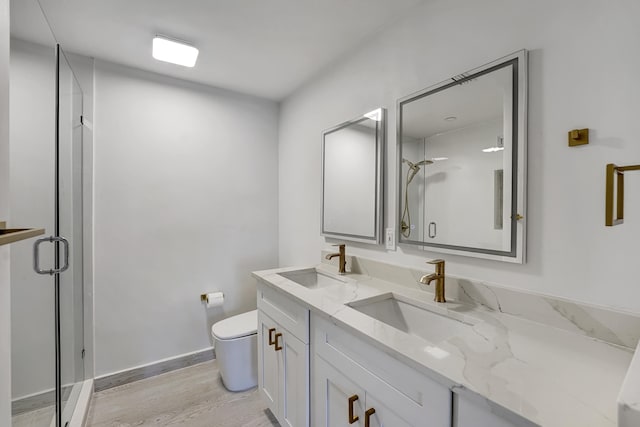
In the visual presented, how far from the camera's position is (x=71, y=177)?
1.71m

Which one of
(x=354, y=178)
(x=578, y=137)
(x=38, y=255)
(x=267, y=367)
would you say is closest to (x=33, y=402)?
(x=38, y=255)

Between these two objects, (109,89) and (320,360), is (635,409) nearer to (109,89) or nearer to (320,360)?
(320,360)

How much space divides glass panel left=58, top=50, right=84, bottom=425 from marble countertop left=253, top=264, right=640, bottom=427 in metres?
1.50

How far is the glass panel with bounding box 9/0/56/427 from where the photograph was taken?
1.06 meters

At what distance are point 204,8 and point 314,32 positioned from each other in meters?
0.61

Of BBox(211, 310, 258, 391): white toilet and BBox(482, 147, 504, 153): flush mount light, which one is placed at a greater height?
BBox(482, 147, 504, 153): flush mount light

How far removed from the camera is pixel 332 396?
113 cm

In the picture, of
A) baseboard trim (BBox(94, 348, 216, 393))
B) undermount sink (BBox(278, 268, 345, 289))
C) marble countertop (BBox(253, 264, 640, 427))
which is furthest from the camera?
baseboard trim (BBox(94, 348, 216, 393))

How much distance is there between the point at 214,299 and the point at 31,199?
1.36m

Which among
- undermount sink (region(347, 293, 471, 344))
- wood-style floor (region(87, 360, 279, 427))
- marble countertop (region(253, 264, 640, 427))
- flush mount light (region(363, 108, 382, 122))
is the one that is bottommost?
wood-style floor (region(87, 360, 279, 427))

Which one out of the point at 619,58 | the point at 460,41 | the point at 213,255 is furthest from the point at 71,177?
the point at 619,58

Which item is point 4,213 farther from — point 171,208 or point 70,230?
point 171,208

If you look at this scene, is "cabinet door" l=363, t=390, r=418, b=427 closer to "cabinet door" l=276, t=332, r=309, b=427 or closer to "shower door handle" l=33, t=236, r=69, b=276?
"cabinet door" l=276, t=332, r=309, b=427

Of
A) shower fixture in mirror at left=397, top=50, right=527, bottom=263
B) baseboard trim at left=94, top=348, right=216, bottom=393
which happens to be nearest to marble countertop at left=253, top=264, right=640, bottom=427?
shower fixture in mirror at left=397, top=50, right=527, bottom=263
